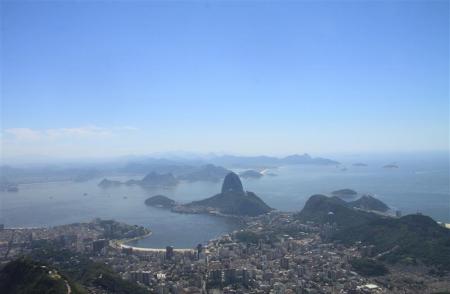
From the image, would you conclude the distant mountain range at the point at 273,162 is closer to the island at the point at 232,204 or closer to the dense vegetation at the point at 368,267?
the island at the point at 232,204

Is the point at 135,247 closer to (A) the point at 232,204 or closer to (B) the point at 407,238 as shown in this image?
(A) the point at 232,204

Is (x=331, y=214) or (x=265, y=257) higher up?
(x=331, y=214)

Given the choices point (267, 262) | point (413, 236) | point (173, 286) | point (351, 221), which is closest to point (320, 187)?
point (351, 221)

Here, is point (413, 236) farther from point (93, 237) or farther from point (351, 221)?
point (93, 237)

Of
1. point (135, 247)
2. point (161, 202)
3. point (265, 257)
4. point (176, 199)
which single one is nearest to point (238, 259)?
point (265, 257)

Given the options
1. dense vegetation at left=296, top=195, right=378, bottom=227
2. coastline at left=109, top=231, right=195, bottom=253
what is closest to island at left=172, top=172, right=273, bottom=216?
dense vegetation at left=296, top=195, right=378, bottom=227

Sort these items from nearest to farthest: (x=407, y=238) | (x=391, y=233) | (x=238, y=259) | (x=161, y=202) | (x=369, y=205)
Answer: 1. (x=238, y=259)
2. (x=407, y=238)
3. (x=391, y=233)
4. (x=369, y=205)
5. (x=161, y=202)

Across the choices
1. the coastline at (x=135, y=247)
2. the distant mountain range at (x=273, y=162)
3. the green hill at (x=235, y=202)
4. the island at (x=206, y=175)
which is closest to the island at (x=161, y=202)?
the green hill at (x=235, y=202)

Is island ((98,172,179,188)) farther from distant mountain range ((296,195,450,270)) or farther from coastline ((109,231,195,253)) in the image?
distant mountain range ((296,195,450,270))
